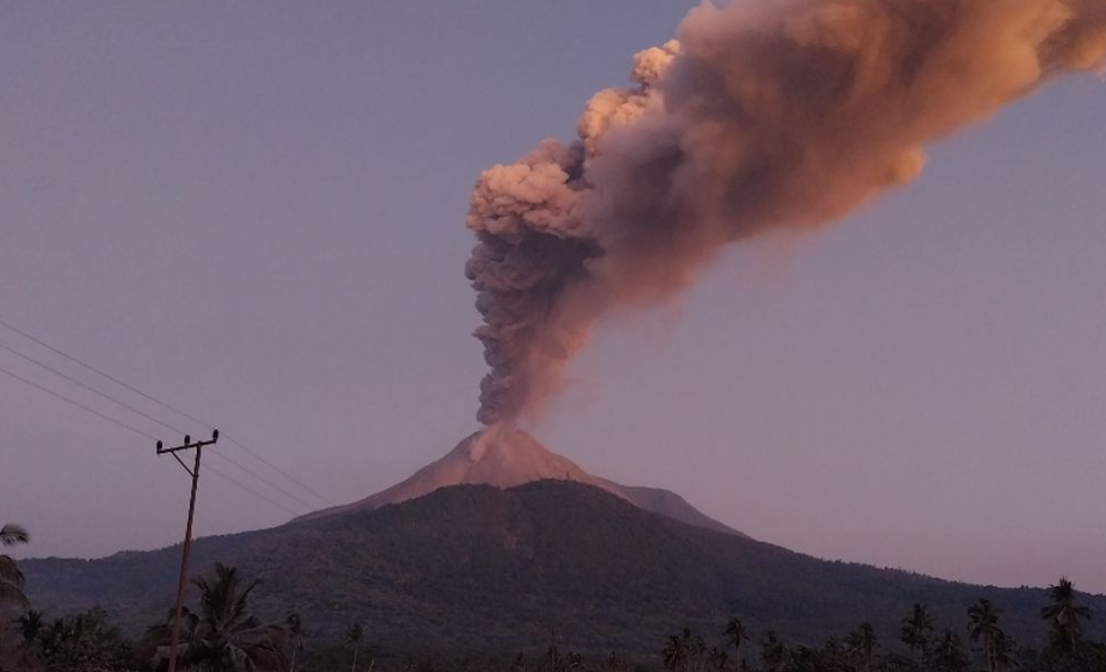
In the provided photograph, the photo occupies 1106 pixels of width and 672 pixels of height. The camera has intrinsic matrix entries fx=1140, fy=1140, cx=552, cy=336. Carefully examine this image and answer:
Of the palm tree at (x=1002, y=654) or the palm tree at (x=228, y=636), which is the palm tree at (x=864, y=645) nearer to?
the palm tree at (x=1002, y=654)

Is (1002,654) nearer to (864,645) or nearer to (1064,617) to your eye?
(1064,617)

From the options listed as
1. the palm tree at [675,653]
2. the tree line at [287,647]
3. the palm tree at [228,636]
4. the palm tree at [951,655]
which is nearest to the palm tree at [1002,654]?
the tree line at [287,647]

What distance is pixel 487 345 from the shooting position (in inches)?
4424

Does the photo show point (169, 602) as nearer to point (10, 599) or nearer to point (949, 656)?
point (949, 656)

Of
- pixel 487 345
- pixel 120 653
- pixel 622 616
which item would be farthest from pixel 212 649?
pixel 622 616

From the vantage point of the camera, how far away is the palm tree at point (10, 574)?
3984cm

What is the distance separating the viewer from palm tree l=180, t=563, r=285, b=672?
38438mm

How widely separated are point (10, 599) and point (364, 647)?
92.7m

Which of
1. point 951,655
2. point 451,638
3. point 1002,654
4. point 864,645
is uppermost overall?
point 451,638

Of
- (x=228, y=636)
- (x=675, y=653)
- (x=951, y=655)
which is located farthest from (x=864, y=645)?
(x=228, y=636)

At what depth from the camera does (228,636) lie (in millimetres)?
39031

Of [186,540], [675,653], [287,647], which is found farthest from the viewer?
[675,653]

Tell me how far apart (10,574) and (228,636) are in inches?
368

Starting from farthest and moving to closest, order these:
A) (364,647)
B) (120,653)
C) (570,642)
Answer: (570,642), (364,647), (120,653)
